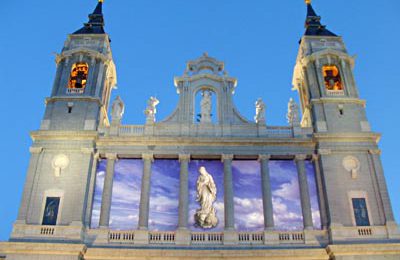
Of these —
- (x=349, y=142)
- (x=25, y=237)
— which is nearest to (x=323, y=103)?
(x=349, y=142)

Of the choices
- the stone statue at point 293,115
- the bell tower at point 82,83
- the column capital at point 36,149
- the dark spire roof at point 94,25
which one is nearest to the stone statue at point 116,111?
the bell tower at point 82,83

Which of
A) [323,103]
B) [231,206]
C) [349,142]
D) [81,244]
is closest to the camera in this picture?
[81,244]

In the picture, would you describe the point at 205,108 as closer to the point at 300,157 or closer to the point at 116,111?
the point at 116,111

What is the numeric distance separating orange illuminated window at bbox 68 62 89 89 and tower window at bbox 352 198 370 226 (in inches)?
643

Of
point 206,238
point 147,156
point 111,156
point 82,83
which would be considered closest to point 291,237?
point 206,238

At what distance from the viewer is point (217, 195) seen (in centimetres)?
2583

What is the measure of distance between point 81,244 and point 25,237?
9.34 feet

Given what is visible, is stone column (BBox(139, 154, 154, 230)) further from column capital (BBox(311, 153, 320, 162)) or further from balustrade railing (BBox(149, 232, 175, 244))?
column capital (BBox(311, 153, 320, 162))

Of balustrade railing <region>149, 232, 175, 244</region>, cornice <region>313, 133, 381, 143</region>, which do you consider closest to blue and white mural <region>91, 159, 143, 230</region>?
balustrade railing <region>149, 232, 175, 244</region>

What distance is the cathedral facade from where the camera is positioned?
77.5ft

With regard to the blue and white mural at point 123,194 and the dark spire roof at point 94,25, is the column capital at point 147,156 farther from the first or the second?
the dark spire roof at point 94,25

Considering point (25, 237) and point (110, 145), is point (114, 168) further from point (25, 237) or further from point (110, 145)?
point (25, 237)

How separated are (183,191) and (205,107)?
5.46m

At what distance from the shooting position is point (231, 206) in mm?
25062
